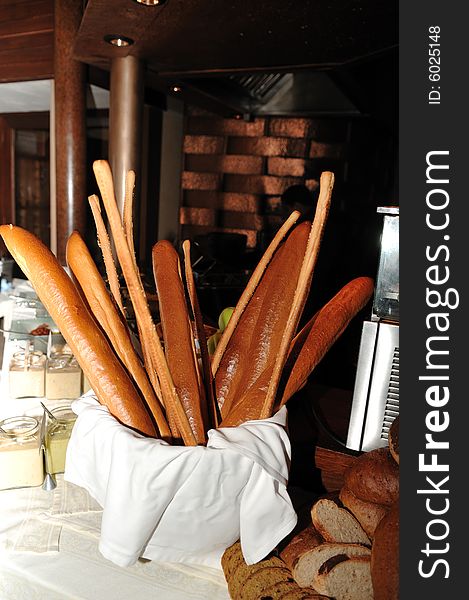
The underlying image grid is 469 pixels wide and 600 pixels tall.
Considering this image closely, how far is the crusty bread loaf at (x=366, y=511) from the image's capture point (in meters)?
0.57

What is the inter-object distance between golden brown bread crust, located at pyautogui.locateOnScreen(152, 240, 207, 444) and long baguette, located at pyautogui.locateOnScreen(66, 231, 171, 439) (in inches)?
1.5

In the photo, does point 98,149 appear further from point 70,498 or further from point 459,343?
point 459,343

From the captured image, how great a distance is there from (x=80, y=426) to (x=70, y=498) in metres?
0.21

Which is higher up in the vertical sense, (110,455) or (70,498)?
(110,455)

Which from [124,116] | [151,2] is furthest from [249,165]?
[151,2]

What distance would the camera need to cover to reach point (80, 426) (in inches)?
23.3

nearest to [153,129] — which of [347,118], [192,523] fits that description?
[347,118]

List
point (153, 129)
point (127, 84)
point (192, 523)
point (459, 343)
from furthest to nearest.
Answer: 1. point (153, 129)
2. point (127, 84)
3. point (192, 523)
4. point (459, 343)

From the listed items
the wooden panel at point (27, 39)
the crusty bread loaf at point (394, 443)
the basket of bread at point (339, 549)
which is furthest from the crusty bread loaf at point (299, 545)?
the wooden panel at point (27, 39)

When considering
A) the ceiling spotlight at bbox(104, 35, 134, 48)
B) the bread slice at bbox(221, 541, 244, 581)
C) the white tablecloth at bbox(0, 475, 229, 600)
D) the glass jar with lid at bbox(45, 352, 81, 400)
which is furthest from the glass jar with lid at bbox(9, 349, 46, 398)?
the ceiling spotlight at bbox(104, 35, 134, 48)

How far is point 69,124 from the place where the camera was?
2201 millimetres

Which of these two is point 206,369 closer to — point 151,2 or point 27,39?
point 151,2

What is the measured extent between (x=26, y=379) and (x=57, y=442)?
329 millimetres

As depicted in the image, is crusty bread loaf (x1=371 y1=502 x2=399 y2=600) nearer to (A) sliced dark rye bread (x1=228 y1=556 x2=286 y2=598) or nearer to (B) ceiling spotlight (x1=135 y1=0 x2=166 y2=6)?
(A) sliced dark rye bread (x1=228 y1=556 x2=286 y2=598)
